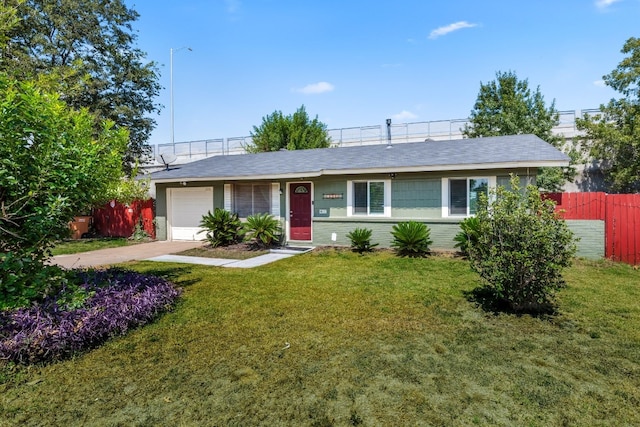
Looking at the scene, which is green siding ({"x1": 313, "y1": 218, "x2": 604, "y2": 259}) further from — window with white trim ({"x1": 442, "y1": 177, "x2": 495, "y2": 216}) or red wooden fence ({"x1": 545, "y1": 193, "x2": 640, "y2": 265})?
window with white trim ({"x1": 442, "y1": 177, "x2": 495, "y2": 216})

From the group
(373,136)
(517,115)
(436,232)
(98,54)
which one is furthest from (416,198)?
(98,54)

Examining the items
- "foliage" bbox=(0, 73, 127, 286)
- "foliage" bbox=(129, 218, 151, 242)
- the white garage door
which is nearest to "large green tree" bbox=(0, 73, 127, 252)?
"foliage" bbox=(0, 73, 127, 286)

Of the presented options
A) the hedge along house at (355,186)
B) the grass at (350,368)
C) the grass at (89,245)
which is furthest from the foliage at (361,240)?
the grass at (89,245)

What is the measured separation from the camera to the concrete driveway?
970 centimetres

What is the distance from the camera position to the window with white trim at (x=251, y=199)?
1298cm

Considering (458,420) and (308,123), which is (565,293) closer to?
(458,420)

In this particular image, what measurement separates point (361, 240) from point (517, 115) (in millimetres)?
13901

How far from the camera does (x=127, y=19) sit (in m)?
19.0

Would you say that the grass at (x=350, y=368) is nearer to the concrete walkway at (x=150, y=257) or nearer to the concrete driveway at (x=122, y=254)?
the concrete walkway at (x=150, y=257)

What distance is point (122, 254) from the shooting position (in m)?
11.3

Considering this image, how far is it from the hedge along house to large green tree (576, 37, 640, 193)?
301 inches

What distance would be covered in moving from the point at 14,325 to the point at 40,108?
237cm

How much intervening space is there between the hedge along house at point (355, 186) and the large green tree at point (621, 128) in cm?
764

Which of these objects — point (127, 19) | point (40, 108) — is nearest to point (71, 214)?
point (40, 108)
